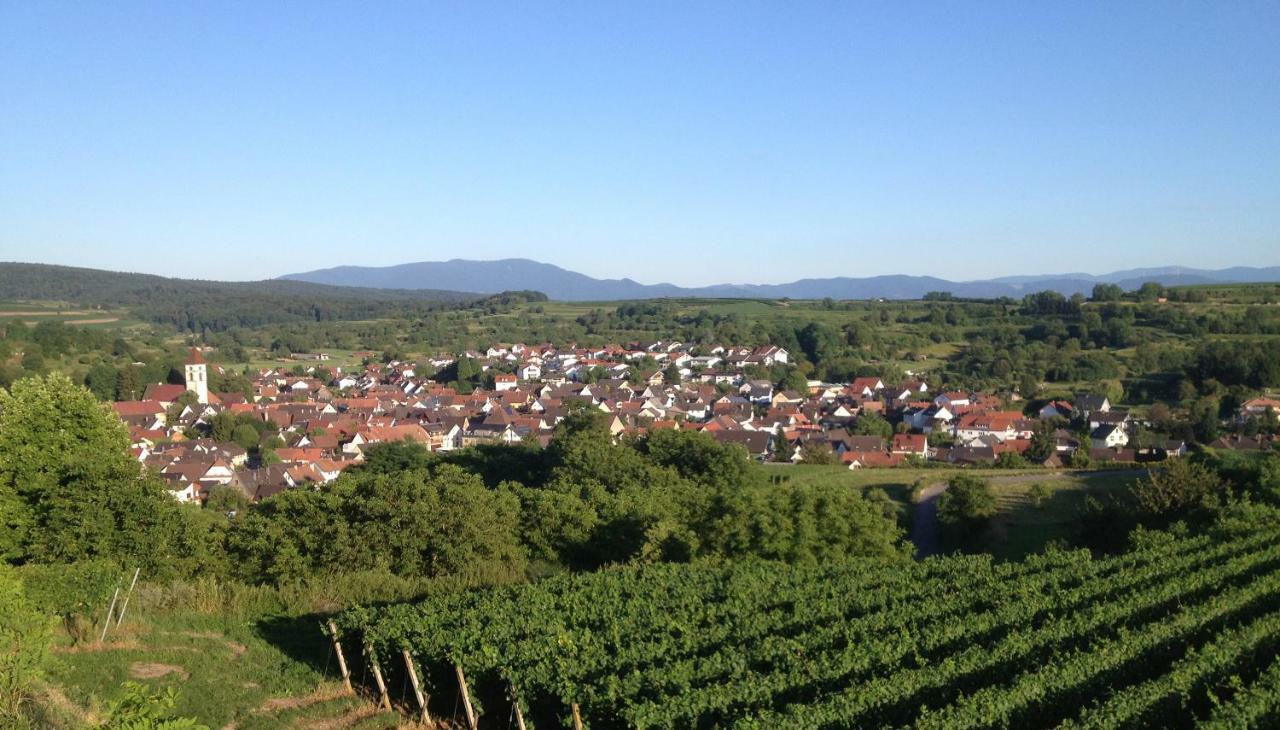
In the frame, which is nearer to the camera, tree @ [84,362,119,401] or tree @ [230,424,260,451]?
tree @ [230,424,260,451]

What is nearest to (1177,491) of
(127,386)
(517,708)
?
(517,708)

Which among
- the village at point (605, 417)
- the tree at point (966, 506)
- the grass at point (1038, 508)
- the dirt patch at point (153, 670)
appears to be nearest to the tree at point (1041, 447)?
the village at point (605, 417)

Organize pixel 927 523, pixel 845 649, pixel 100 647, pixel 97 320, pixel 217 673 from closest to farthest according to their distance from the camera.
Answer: pixel 845 649
pixel 217 673
pixel 100 647
pixel 927 523
pixel 97 320

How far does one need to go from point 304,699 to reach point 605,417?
42.3m

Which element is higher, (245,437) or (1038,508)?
(245,437)

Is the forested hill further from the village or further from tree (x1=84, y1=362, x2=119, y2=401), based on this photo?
tree (x1=84, y1=362, x2=119, y2=401)

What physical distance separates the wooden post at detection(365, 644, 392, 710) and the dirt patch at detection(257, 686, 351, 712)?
38cm

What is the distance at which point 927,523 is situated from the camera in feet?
111

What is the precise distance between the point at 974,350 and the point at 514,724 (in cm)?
8529

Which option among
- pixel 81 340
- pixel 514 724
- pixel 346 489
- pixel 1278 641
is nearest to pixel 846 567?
pixel 1278 641

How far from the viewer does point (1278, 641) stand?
396 inches

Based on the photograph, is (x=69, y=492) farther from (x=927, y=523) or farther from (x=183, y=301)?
(x=183, y=301)

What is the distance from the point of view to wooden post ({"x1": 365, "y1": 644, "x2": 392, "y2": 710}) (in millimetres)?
9305

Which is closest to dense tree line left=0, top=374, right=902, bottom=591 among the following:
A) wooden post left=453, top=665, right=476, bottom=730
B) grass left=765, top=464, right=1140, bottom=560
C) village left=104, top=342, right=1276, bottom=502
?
wooden post left=453, top=665, right=476, bottom=730
